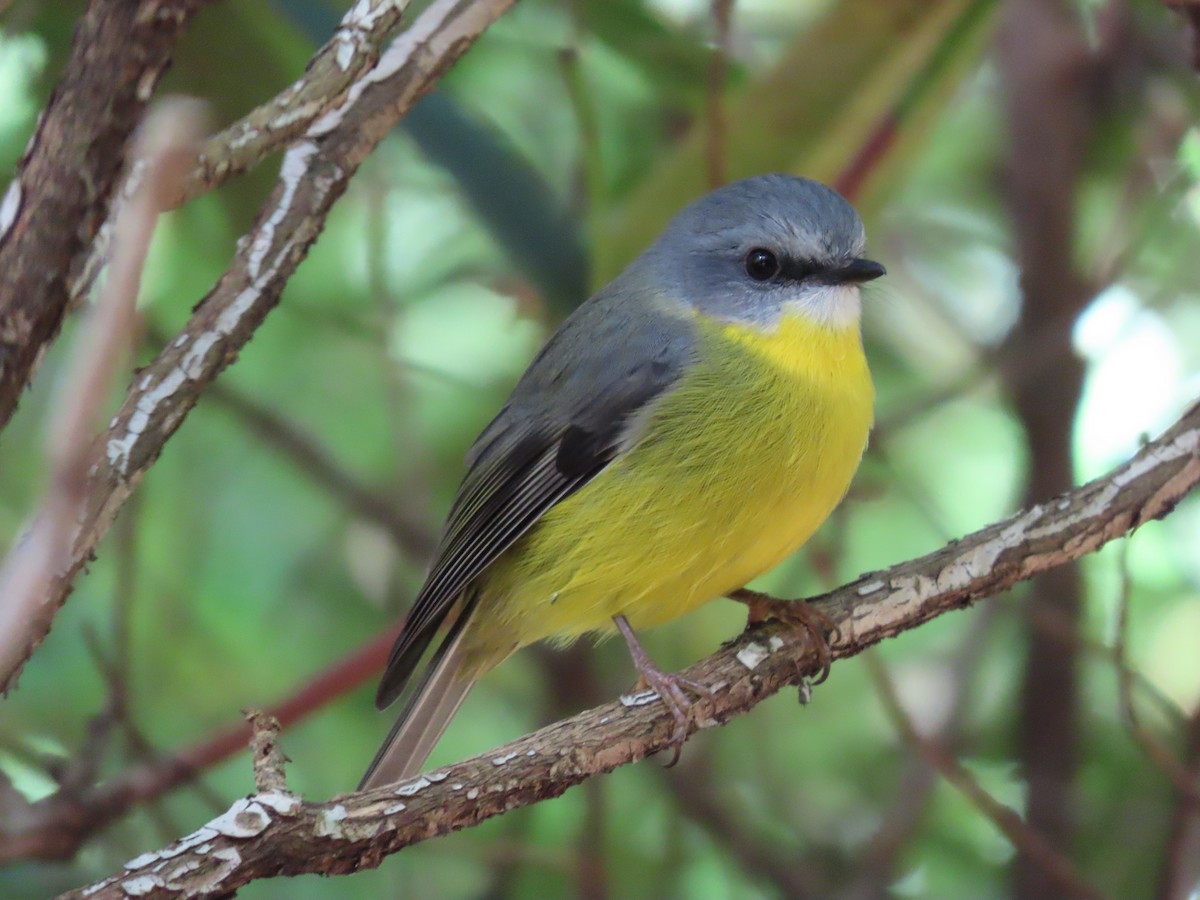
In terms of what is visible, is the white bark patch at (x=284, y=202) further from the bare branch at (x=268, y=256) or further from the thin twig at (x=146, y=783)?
the thin twig at (x=146, y=783)

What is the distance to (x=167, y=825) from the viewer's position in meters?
2.93

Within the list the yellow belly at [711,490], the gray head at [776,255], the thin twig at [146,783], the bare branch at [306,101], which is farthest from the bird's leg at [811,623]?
the bare branch at [306,101]

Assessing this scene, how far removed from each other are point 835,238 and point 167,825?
6.17 feet

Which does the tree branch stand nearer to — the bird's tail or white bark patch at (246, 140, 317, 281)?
the bird's tail

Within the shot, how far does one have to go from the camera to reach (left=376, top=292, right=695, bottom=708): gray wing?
271 centimetres

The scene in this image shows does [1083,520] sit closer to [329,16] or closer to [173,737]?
[329,16]

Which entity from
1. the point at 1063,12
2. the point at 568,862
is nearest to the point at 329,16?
the point at 568,862

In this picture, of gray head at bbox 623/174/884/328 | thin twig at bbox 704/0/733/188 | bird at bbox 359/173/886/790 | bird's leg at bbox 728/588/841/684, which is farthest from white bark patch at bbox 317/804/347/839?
thin twig at bbox 704/0/733/188

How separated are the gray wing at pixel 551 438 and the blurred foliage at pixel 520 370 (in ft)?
1.32

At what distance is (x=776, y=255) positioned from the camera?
289cm

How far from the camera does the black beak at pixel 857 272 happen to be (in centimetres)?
277

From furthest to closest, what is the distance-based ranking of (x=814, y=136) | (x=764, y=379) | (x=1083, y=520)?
1. (x=814, y=136)
2. (x=764, y=379)
3. (x=1083, y=520)

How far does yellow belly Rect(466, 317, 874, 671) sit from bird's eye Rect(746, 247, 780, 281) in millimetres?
171

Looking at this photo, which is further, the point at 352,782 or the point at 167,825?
the point at 352,782
